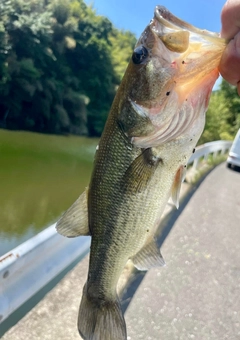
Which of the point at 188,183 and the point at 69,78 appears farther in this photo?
the point at 69,78

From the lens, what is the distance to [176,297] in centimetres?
399

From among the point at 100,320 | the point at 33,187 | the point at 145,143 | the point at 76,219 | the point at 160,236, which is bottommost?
the point at 33,187

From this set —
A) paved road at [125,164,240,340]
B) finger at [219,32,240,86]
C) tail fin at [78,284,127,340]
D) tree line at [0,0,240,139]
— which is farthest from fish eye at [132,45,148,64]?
tree line at [0,0,240,139]

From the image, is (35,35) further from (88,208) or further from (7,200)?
(88,208)

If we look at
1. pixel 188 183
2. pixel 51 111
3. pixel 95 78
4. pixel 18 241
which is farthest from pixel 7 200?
pixel 95 78

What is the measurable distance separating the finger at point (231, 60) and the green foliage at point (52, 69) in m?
35.4

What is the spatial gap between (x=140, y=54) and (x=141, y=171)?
0.56 meters

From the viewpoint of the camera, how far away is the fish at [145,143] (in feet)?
6.05

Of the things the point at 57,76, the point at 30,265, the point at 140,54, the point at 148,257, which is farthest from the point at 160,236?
the point at 57,76

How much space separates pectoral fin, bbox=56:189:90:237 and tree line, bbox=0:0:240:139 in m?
25.5

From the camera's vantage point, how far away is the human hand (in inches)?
69.1

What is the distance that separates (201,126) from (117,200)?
0.56 metres

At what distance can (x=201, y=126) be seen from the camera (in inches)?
77.4

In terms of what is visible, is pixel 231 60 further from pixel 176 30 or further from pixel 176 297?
pixel 176 297
